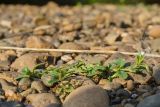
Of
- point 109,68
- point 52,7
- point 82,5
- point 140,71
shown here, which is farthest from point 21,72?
point 82,5

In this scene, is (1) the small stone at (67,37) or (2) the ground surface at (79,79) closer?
(2) the ground surface at (79,79)

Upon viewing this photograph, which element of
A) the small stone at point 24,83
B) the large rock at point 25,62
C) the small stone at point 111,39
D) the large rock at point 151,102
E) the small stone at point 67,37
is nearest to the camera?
the large rock at point 151,102

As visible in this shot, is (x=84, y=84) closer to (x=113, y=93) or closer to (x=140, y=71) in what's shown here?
(x=113, y=93)

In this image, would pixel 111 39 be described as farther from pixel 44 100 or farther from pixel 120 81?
pixel 44 100

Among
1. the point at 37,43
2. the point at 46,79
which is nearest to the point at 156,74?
the point at 46,79

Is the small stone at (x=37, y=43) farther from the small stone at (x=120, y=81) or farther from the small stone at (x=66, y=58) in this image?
the small stone at (x=120, y=81)

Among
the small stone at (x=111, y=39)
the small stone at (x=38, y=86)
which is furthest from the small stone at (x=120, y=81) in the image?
the small stone at (x=111, y=39)

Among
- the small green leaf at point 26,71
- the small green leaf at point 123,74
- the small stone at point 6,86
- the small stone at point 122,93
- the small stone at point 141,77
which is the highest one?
the small green leaf at point 123,74

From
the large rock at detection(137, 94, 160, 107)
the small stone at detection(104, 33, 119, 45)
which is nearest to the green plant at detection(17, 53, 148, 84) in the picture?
the large rock at detection(137, 94, 160, 107)
